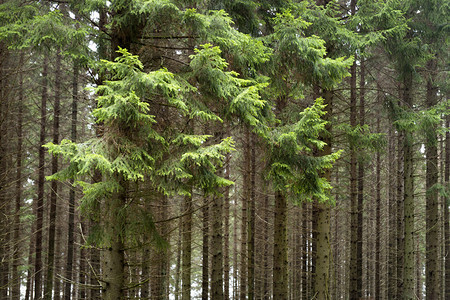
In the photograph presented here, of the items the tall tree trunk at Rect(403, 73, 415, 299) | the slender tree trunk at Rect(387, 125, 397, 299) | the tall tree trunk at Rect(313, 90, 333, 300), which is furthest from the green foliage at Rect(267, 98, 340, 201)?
the slender tree trunk at Rect(387, 125, 397, 299)

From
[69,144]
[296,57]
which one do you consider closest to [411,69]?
[296,57]

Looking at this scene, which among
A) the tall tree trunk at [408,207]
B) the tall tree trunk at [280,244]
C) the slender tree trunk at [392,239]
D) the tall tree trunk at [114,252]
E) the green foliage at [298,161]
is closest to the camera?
the tall tree trunk at [114,252]

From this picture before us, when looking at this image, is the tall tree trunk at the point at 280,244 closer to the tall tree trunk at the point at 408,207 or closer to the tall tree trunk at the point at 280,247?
the tall tree trunk at the point at 280,247

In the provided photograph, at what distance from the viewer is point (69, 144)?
5.13 meters

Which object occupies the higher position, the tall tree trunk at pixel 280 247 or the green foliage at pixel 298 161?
the green foliage at pixel 298 161

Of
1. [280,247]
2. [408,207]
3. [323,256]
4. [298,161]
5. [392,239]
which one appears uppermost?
[298,161]

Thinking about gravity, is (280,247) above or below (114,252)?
below

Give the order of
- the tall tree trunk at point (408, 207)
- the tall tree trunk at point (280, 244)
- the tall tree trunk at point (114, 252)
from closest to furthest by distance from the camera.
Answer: the tall tree trunk at point (114, 252), the tall tree trunk at point (280, 244), the tall tree trunk at point (408, 207)

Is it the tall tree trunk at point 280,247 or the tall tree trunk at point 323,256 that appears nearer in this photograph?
the tall tree trunk at point 323,256

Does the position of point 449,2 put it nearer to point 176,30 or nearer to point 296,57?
point 296,57

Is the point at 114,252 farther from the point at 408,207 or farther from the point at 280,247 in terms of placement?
the point at 408,207

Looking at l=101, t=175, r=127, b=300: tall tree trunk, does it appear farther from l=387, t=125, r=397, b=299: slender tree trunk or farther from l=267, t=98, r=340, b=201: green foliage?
l=387, t=125, r=397, b=299: slender tree trunk

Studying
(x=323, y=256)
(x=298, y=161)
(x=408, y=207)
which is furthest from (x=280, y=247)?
(x=408, y=207)

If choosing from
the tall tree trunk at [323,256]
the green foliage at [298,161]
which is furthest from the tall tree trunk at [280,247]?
the green foliage at [298,161]
